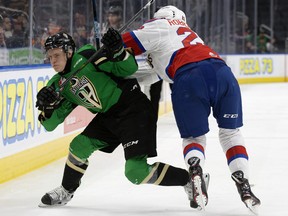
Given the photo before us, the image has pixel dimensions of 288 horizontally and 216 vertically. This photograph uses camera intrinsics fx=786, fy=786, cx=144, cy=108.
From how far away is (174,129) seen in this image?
8180 mm

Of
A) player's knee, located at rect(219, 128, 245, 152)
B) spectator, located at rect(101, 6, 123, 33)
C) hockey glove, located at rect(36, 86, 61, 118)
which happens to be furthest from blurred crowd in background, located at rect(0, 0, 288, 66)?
player's knee, located at rect(219, 128, 245, 152)

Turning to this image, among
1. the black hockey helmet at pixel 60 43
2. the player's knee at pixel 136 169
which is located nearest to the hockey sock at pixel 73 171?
the player's knee at pixel 136 169

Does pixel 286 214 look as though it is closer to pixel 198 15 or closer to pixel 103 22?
pixel 103 22

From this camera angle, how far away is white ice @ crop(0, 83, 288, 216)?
13.4 feet

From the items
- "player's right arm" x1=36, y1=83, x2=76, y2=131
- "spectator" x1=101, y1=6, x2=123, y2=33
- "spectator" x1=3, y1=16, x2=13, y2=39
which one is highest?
"spectator" x1=3, y1=16, x2=13, y2=39

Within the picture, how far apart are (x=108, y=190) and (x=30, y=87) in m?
1.25

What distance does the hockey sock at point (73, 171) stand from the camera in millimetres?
4094

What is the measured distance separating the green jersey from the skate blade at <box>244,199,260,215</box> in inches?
32.8

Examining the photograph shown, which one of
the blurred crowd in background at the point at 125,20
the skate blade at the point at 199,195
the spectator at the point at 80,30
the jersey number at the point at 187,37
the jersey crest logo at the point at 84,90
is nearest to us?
the skate blade at the point at 199,195

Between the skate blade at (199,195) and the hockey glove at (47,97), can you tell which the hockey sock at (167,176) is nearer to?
the skate blade at (199,195)

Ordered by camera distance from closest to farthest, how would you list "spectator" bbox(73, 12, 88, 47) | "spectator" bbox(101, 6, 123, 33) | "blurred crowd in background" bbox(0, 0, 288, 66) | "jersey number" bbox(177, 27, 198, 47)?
"jersey number" bbox(177, 27, 198, 47) < "blurred crowd in background" bbox(0, 0, 288, 66) < "spectator" bbox(73, 12, 88, 47) < "spectator" bbox(101, 6, 123, 33)

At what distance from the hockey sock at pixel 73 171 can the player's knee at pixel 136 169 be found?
13.7 inches

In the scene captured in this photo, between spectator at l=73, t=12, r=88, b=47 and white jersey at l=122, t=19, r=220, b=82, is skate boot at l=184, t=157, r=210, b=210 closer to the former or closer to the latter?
white jersey at l=122, t=19, r=220, b=82

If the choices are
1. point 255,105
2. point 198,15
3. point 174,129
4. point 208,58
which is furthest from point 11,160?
point 198,15
